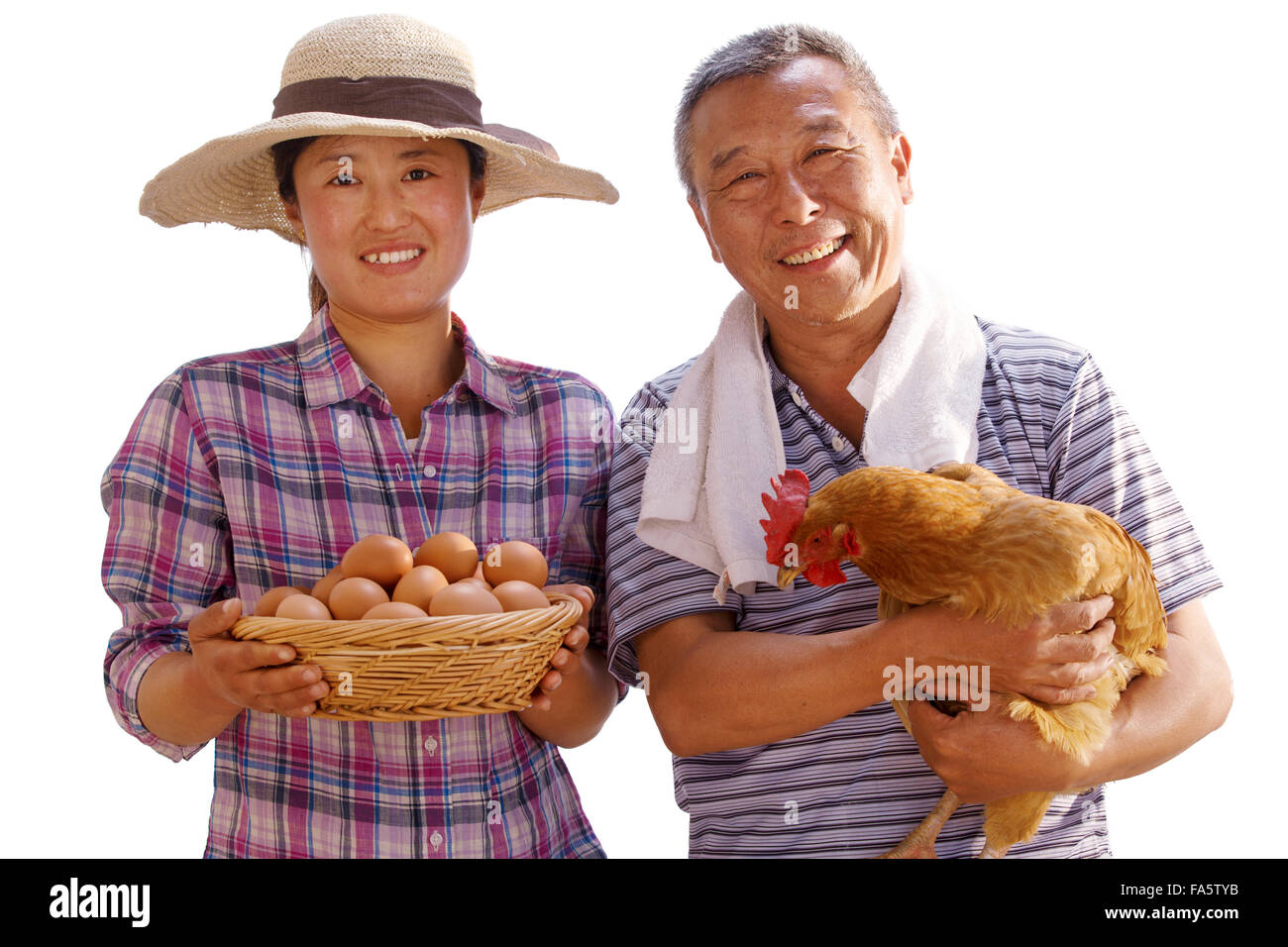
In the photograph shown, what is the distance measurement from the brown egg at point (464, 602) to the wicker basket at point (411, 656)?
87mm

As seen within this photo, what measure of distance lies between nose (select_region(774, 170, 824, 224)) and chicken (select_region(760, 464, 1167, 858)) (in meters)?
0.47

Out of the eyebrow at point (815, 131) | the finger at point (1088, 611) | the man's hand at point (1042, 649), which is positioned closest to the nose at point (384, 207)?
the eyebrow at point (815, 131)

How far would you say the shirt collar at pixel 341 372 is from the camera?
2.00 meters

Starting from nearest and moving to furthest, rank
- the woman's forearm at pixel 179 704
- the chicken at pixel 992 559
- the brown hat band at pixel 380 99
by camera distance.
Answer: the chicken at pixel 992 559, the woman's forearm at pixel 179 704, the brown hat band at pixel 380 99

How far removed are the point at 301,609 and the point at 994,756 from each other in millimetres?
1066

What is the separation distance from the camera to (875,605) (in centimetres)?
183

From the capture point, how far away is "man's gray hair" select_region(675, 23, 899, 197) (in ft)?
6.25

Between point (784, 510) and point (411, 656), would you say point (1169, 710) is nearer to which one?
point (784, 510)

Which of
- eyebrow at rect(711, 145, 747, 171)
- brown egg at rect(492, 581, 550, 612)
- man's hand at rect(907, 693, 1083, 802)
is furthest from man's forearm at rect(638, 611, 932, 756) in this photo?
eyebrow at rect(711, 145, 747, 171)

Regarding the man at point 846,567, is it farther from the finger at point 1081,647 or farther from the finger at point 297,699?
the finger at point 297,699


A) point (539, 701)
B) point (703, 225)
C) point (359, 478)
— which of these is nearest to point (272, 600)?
point (359, 478)
